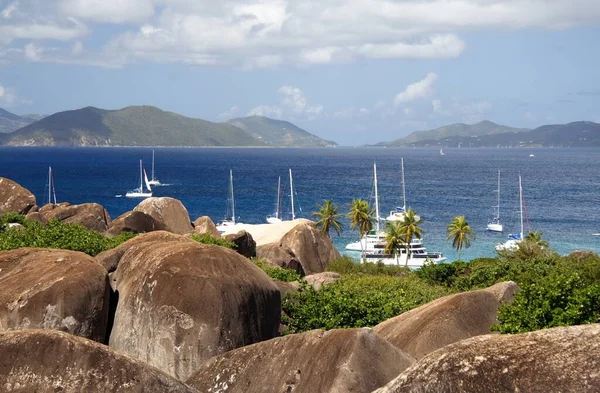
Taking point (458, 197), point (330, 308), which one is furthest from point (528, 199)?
point (330, 308)

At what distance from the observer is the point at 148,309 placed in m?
18.6

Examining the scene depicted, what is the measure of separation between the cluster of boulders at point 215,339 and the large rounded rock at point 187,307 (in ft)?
0.09

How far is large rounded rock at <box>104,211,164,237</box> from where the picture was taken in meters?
46.5

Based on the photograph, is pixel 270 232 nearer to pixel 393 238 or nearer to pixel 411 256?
pixel 393 238

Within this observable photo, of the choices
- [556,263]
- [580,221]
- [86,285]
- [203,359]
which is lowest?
[580,221]

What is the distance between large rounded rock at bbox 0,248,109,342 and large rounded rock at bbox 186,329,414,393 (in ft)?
13.2

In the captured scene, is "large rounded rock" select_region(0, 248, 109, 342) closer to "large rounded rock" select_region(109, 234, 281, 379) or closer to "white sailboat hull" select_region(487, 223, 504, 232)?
"large rounded rock" select_region(109, 234, 281, 379)

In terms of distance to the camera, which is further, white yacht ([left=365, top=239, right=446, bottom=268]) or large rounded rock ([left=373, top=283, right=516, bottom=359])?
white yacht ([left=365, top=239, right=446, bottom=268])

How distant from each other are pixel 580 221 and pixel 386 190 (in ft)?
174

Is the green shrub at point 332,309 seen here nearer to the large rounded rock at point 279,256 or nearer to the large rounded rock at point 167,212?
the large rounded rock at point 279,256

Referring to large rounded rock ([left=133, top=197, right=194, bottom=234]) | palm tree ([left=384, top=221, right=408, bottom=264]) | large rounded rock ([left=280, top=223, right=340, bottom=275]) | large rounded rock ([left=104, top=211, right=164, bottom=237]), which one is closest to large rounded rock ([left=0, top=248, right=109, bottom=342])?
large rounded rock ([left=104, top=211, right=164, bottom=237])

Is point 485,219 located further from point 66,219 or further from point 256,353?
point 256,353

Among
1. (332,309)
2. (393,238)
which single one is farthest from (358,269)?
(332,309)

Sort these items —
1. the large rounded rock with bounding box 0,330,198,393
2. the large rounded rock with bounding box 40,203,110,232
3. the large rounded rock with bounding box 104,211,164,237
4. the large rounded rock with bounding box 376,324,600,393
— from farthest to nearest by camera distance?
1. the large rounded rock with bounding box 40,203,110,232
2. the large rounded rock with bounding box 104,211,164,237
3. the large rounded rock with bounding box 0,330,198,393
4. the large rounded rock with bounding box 376,324,600,393
